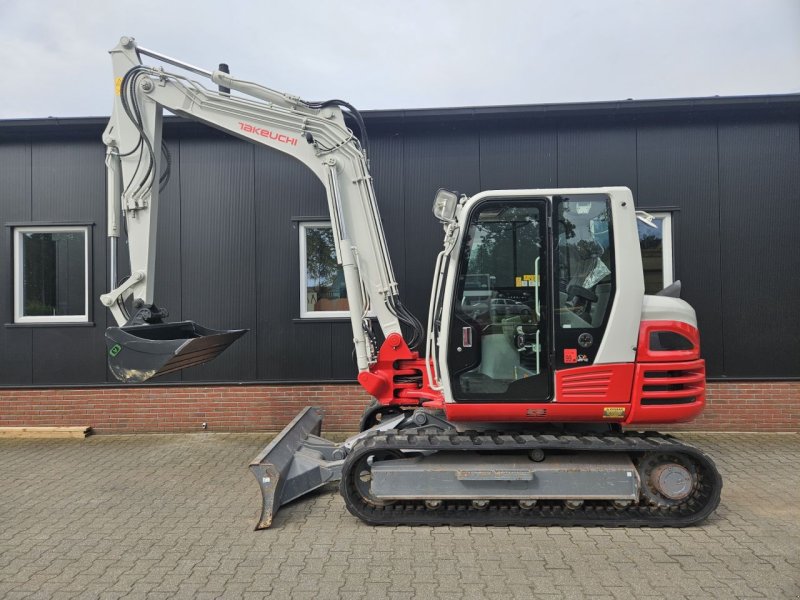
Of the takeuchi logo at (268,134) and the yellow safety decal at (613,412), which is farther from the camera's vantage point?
the takeuchi logo at (268,134)

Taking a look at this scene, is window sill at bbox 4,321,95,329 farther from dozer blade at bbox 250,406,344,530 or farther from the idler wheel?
the idler wheel

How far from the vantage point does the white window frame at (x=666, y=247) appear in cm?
715

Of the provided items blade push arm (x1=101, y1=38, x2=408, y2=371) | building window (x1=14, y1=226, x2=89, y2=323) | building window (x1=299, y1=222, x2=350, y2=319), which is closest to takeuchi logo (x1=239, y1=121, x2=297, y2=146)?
blade push arm (x1=101, y1=38, x2=408, y2=371)

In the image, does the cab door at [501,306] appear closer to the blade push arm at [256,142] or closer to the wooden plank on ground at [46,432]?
the blade push arm at [256,142]

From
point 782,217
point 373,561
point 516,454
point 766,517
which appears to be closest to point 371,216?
point 516,454

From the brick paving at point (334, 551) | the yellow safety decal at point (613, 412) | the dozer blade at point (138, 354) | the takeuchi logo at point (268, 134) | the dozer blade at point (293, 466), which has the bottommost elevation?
the brick paving at point (334, 551)

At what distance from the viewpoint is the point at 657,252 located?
23.7ft

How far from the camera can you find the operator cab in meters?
4.14

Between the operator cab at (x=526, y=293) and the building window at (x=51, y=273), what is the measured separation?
5.96 meters

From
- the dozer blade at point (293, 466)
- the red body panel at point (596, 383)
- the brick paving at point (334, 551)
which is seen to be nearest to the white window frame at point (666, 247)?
the brick paving at point (334, 551)

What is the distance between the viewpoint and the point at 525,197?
13.9 feet

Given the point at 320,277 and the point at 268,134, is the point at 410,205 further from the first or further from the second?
the point at 268,134

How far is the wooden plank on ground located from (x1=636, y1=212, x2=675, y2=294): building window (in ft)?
26.1

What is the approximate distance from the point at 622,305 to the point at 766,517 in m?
2.14
